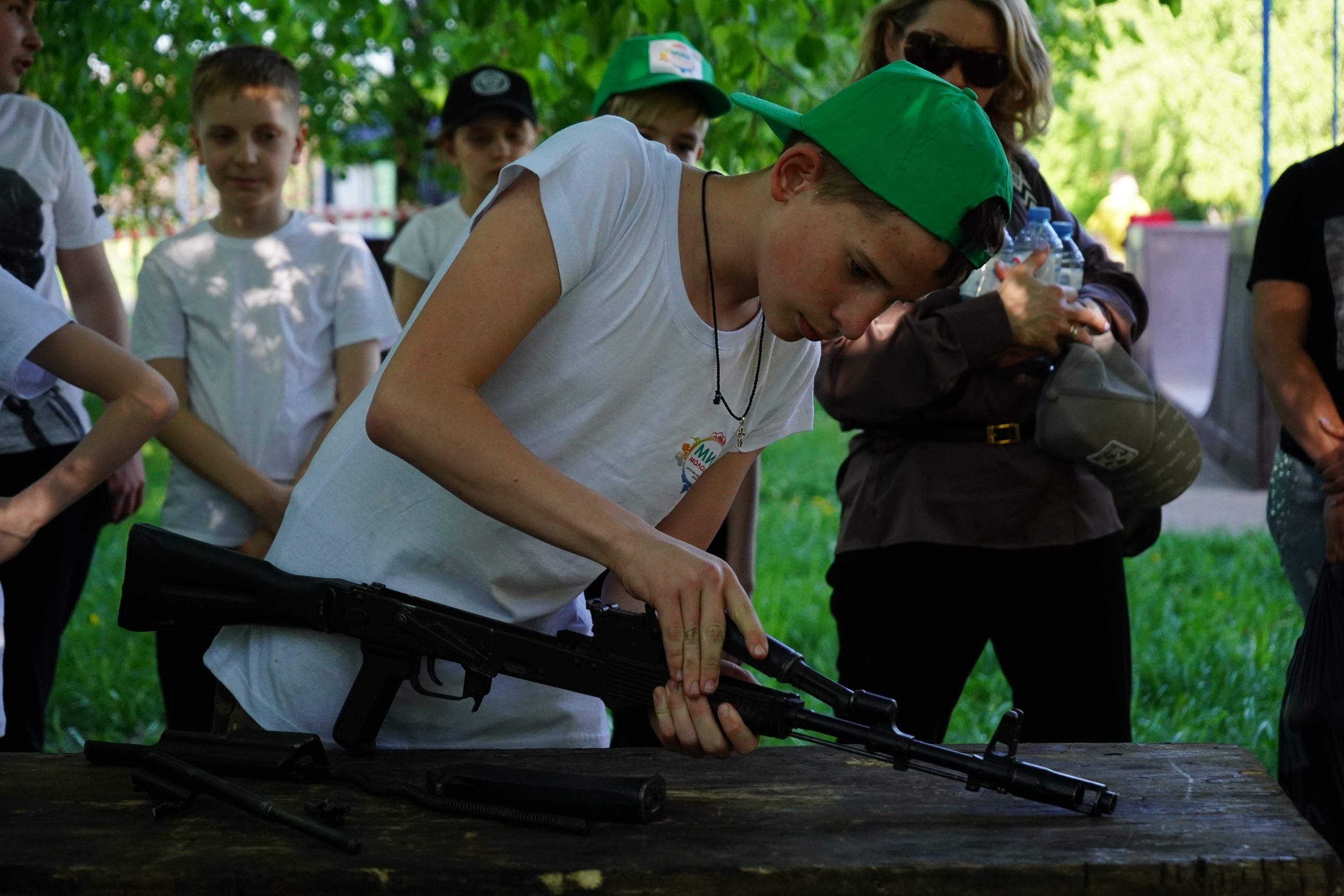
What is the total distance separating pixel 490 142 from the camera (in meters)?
3.95

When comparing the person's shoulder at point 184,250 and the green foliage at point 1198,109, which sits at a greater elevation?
the green foliage at point 1198,109

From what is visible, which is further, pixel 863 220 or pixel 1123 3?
pixel 1123 3

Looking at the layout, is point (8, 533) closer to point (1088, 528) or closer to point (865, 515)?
point (865, 515)

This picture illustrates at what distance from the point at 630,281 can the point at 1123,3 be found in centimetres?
1580

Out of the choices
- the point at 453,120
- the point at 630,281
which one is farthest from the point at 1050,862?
the point at 453,120

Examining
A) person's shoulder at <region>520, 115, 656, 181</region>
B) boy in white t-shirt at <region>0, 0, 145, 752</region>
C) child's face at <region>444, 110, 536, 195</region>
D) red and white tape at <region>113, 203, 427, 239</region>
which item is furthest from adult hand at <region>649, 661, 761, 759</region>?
red and white tape at <region>113, 203, 427, 239</region>

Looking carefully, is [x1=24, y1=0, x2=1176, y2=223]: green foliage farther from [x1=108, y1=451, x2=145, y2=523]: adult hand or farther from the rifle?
the rifle

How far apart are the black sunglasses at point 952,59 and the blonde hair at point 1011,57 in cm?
3

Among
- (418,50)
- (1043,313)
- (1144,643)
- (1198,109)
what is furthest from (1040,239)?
(1198,109)

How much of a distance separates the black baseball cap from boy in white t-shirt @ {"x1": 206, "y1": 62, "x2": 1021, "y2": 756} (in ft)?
7.50

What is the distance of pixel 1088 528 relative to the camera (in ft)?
8.24

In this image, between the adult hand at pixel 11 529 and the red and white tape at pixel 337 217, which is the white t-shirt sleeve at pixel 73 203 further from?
the red and white tape at pixel 337 217

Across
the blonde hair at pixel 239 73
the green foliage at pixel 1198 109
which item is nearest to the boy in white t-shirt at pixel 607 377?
the blonde hair at pixel 239 73

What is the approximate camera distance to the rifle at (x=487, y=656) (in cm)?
154
